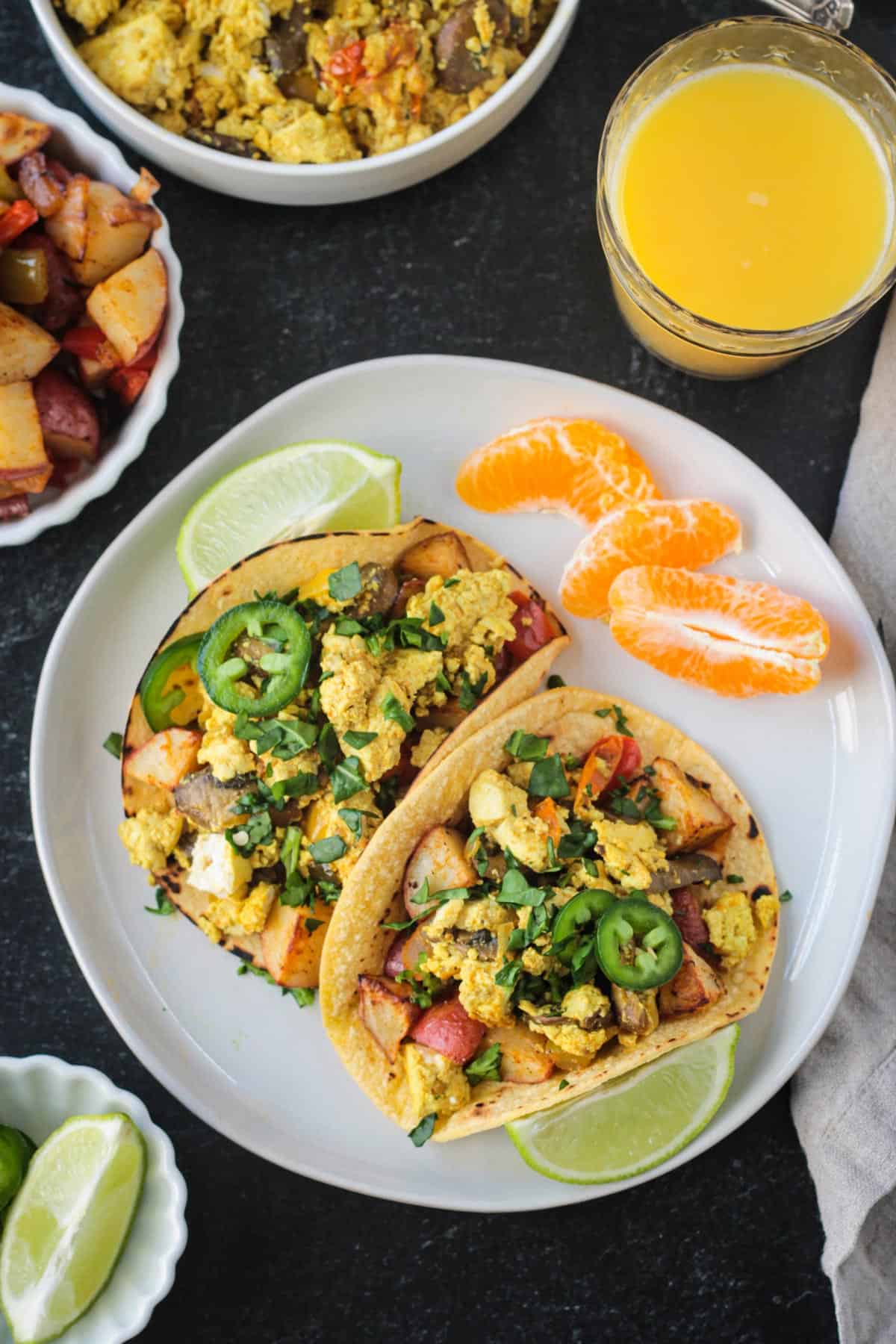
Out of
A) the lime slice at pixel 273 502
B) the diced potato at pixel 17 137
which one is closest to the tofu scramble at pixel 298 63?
the diced potato at pixel 17 137

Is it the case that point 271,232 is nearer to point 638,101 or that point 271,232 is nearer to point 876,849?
point 638,101

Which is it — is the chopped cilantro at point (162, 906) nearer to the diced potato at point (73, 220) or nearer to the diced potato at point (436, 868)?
the diced potato at point (436, 868)

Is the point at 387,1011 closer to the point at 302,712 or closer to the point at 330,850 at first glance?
the point at 330,850

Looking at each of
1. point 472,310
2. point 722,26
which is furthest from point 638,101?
point 472,310

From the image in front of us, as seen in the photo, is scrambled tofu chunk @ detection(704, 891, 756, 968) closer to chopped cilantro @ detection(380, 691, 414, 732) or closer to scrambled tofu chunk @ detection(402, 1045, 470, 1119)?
scrambled tofu chunk @ detection(402, 1045, 470, 1119)

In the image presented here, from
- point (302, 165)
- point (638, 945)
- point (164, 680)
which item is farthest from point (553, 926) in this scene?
point (302, 165)
